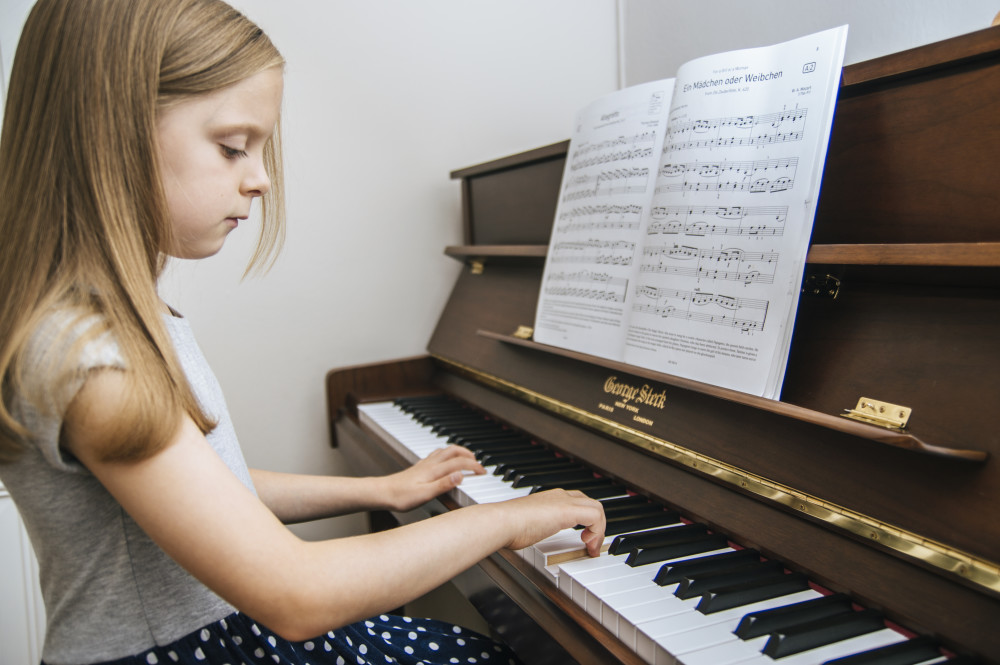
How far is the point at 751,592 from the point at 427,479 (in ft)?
2.04

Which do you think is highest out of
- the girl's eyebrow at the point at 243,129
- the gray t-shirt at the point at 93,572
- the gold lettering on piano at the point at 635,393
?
the girl's eyebrow at the point at 243,129

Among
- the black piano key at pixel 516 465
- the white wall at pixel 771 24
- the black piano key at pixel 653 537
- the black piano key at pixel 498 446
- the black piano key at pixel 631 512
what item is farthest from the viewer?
the white wall at pixel 771 24

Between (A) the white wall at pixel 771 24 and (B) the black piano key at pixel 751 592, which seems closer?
(B) the black piano key at pixel 751 592

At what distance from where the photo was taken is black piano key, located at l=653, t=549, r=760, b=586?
0.88 metres

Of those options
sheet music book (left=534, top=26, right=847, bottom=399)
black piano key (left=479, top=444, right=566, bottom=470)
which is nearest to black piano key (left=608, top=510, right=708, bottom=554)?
sheet music book (left=534, top=26, right=847, bottom=399)

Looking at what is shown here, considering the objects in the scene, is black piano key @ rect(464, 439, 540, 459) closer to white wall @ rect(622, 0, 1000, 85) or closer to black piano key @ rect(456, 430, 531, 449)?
black piano key @ rect(456, 430, 531, 449)

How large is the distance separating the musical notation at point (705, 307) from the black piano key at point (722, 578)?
1.08ft

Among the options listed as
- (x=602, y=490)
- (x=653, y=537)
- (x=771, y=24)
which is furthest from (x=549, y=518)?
(x=771, y=24)

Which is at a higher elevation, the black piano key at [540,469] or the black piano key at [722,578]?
the black piano key at [722,578]

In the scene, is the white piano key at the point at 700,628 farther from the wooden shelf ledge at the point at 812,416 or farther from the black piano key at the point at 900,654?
the wooden shelf ledge at the point at 812,416

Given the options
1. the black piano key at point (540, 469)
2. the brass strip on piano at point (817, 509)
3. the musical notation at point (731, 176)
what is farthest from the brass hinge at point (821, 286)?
the black piano key at point (540, 469)

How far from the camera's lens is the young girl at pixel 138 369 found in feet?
2.26

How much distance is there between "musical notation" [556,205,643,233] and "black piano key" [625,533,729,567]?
0.60 metres

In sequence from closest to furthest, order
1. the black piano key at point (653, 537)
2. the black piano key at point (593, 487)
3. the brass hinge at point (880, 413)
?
1. the brass hinge at point (880, 413)
2. the black piano key at point (653, 537)
3. the black piano key at point (593, 487)
